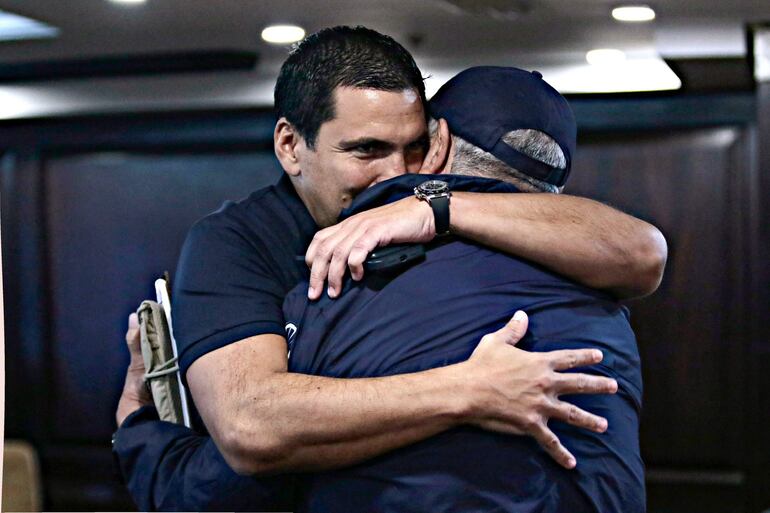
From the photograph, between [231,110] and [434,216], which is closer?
[434,216]

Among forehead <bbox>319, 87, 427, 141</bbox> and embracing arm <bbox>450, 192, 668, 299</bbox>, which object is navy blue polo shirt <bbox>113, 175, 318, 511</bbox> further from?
embracing arm <bbox>450, 192, 668, 299</bbox>

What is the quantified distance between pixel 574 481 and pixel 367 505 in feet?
0.85

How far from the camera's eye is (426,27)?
78.1 inches

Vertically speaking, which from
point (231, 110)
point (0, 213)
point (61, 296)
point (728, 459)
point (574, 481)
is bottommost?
point (728, 459)

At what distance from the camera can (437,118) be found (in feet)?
4.76

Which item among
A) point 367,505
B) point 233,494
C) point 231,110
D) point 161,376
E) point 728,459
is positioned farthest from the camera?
point 231,110

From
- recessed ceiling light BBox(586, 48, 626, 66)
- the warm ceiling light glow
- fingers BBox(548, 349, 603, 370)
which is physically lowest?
fingers BBox(548, 349, 603, 370)

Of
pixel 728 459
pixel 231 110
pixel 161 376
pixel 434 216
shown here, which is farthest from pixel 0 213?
pixel 728 459

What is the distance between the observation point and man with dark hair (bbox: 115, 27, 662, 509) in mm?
1220

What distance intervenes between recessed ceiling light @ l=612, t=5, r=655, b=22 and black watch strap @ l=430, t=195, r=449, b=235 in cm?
85

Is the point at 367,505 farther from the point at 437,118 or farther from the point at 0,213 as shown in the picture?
the point at 0,213

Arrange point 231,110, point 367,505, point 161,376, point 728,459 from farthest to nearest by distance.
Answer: point 231,110
point 728,459
point 161,376
point 367,505

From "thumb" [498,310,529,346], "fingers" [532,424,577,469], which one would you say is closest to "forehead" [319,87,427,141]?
"thumb" [498,310,529,346]

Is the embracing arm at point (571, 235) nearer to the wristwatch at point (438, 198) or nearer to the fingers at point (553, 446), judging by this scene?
the wristwatch at point (438, 198)
